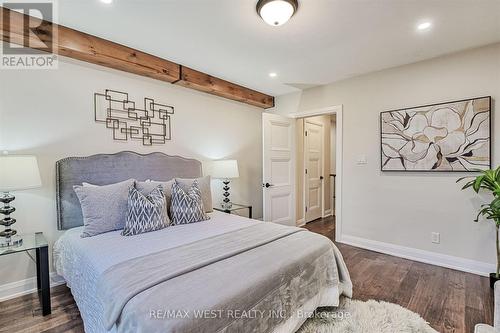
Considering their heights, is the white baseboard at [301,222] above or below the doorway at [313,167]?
below

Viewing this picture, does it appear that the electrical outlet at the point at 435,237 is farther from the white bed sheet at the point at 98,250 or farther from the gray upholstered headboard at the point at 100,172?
the gray upholstered headboard at the point at 100,172

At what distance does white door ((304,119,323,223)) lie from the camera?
4824mm

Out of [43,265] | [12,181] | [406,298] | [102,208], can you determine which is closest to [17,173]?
[12,181]

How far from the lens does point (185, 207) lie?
8.29ft

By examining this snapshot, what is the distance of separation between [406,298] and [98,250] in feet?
8.57

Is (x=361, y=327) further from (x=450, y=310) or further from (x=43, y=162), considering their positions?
(x=43, y=162)

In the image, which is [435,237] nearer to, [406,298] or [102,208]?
[406,298]

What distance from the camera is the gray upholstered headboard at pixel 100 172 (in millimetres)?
2330

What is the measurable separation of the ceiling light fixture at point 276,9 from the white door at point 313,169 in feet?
9.81

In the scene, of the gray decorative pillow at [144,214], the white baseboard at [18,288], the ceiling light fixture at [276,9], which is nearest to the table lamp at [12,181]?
the white baseboard at [18,288]

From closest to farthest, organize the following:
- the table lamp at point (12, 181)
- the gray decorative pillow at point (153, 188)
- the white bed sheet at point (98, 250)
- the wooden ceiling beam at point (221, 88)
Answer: the white bed sheet at point (98, 250) < the table lamp at point (12, 181) < the gray decorative pillow at point (153, 188) < the wooden ceiling beam at point (221, 88)

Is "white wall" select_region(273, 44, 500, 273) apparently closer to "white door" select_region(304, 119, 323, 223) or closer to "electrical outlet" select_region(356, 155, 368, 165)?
"electrical outlet" select_region(356, 155, 368, 165)

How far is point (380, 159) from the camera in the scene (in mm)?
3305

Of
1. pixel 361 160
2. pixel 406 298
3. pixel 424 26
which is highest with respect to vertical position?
pixel 424 26
